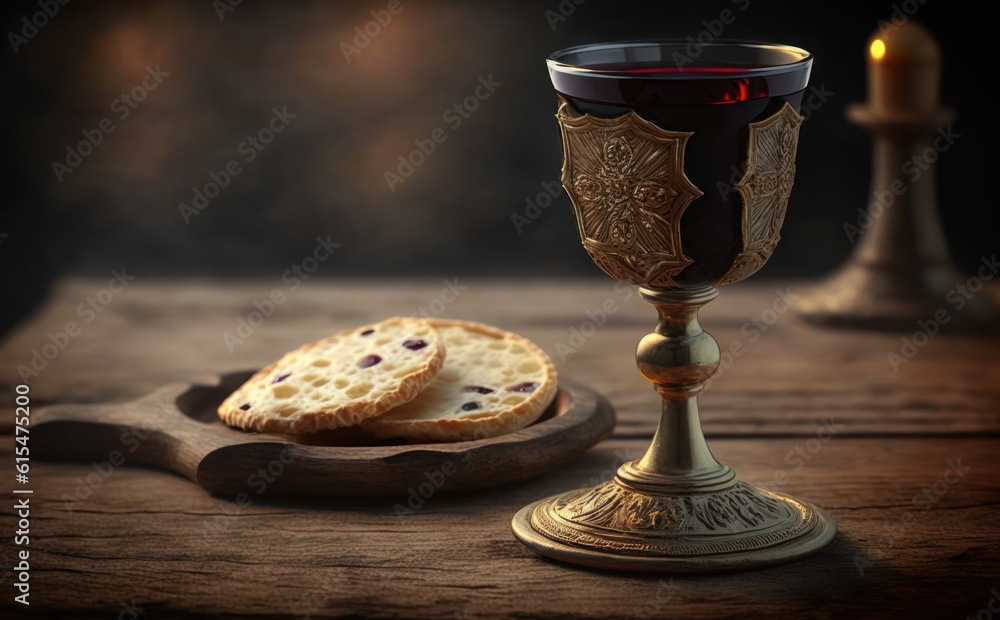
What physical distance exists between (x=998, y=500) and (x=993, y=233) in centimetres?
161

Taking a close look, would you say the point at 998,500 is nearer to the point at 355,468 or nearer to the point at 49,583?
the point at 355,468

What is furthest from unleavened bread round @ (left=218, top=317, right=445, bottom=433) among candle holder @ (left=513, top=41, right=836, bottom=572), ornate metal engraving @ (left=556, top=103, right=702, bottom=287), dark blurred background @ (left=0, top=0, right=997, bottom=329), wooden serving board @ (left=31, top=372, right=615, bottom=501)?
dark blurred background @ (left=0, top=0, right=997, bottom=329)

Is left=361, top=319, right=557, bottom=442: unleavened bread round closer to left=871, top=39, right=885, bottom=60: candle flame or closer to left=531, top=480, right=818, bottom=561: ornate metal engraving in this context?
left=531, top=480, right=818, bottom=561: ornate metal engraving

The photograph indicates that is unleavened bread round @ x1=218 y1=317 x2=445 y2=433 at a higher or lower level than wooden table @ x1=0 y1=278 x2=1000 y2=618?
higher

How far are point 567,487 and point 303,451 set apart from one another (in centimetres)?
34

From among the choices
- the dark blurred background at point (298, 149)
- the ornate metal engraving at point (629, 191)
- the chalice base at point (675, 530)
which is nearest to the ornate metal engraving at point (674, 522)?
the chalice base at point (675, 530)

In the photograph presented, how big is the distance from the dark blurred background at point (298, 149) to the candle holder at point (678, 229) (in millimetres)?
1784

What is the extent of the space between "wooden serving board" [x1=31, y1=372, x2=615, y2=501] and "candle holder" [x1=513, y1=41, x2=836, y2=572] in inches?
4.5

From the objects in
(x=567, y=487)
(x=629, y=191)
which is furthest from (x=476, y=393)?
(x=629, y=191)

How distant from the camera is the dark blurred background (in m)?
3.26

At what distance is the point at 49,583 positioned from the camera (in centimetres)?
141

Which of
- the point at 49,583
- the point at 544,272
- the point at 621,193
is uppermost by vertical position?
Answer: the point at 621,193

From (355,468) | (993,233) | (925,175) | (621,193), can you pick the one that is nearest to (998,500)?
(621,193)

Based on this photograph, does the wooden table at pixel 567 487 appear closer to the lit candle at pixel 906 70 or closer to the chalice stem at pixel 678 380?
the chalice stem at pixel 678 380
